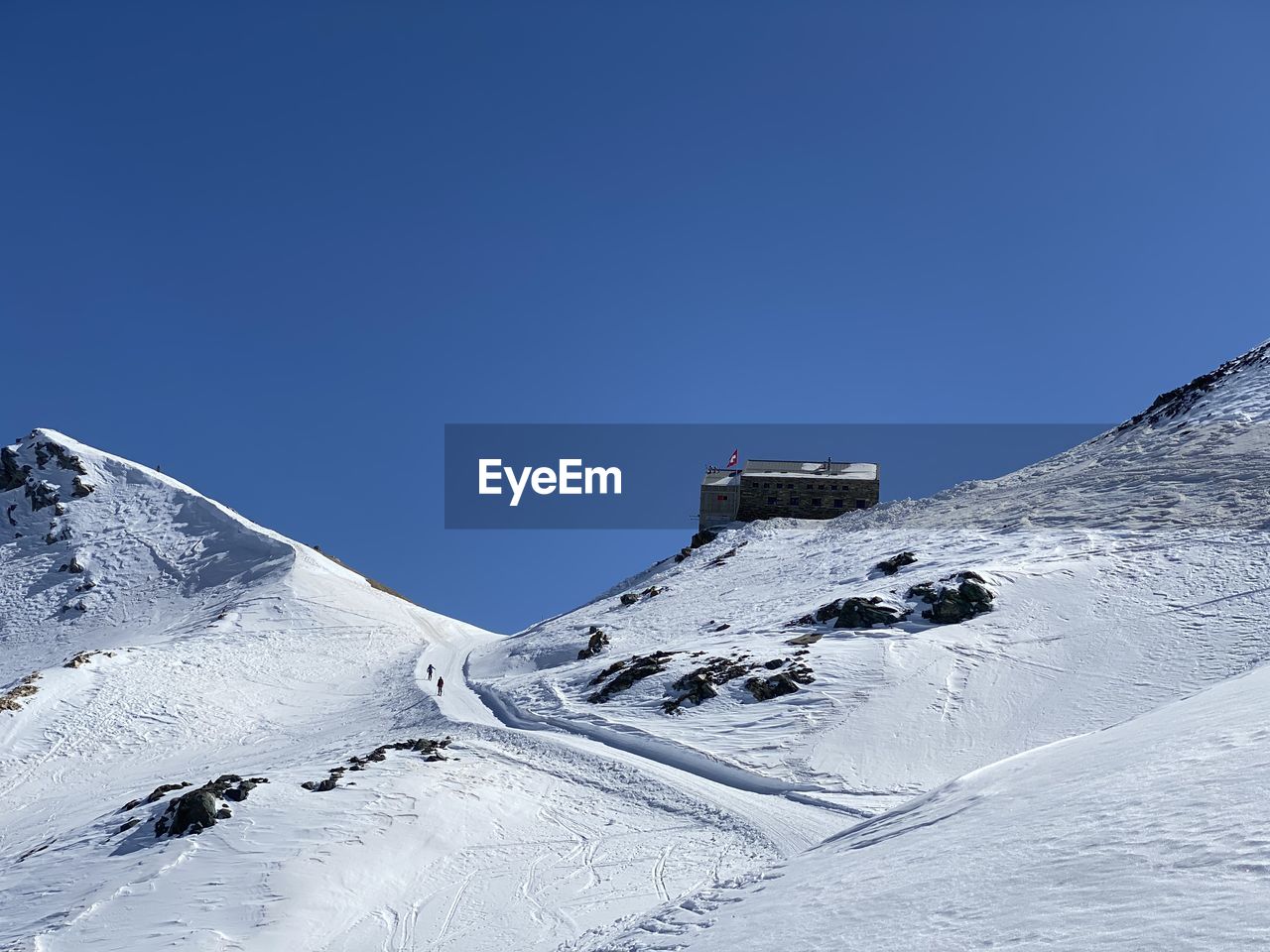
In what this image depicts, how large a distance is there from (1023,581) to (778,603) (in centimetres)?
1192

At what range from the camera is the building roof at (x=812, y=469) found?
256 feet

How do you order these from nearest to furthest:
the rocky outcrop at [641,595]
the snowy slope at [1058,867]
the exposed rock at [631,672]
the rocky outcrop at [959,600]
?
1. the snowy slope at [1058,867]
2. the exposed rock at [631,672]
3. the rocky outcrop at [959,600]
4. the rocky outcrop at [641,595]

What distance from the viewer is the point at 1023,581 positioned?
113 ft

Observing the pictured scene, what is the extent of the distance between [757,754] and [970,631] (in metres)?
11.1

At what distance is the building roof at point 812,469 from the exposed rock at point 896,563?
34.5 meters

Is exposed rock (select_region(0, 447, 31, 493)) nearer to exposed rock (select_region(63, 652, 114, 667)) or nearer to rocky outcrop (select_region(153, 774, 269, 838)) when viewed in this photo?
→ exposed rock (select_region(63, 652, 114, 667))

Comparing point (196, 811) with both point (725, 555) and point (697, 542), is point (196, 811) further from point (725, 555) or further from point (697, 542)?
point (697, 542)

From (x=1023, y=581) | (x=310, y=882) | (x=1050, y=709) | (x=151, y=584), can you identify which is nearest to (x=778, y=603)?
(x=1023, y=581)

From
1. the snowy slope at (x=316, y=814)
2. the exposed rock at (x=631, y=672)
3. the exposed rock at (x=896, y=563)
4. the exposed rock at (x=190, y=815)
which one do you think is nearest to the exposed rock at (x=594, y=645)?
the snowy slope at (x=316, y=814)

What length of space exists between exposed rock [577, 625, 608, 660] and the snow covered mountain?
22 centimetres

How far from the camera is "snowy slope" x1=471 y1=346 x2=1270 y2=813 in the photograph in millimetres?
23891

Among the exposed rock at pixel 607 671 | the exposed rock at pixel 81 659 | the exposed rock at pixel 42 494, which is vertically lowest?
the exposed rock at pixel 607 671

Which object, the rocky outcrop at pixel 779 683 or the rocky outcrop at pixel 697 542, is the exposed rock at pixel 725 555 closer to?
the rocky outcrop at pixel 697 542

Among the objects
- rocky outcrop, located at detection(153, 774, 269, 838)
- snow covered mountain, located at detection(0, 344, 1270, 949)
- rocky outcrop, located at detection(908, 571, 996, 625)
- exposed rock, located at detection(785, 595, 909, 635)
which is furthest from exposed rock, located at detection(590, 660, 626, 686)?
rocky outcrop, located at detection(153, 774, 269, 838)
